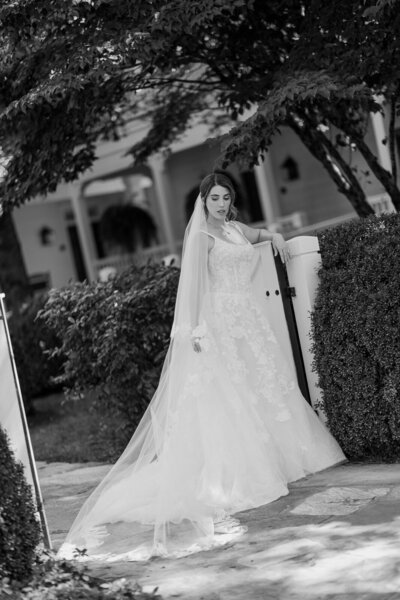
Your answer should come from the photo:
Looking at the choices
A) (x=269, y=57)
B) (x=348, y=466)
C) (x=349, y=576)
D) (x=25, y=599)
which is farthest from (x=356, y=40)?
(x=25, y=599)

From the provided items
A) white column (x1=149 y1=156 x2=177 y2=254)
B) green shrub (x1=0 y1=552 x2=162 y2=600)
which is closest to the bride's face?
green shrub (x1=0 y1=552 x2=162 y2=600)

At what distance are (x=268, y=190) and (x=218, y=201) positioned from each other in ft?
38.2

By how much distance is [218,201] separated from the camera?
18.7 ft

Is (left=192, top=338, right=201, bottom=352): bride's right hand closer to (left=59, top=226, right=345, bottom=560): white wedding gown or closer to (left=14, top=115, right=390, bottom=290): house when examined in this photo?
(left=59, top=226, right=345, bottom=560): white wedding gown

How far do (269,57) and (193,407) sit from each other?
3977 mm

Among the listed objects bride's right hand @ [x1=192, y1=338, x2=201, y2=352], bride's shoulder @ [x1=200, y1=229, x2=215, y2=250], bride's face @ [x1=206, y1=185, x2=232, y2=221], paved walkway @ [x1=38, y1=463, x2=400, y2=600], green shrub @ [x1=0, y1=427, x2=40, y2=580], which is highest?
bride's face @ [x1=206, y1=185, x2=232, y2=221]

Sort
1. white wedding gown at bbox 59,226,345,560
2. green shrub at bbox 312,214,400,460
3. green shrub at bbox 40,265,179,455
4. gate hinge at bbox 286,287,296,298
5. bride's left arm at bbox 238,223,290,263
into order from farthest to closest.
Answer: green shrub at bbox 40,265,179,455, gate hinge at bbox 286,287,296,298, bride's left arm at bbox 238,223,290,263, green shrub at bbox 312,214,400,460, white wedding gown at bbox 59,226,345,560

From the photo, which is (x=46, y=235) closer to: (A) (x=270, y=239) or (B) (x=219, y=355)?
(A) (x=270, y=239)

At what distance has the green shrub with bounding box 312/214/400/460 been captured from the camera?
5.37m

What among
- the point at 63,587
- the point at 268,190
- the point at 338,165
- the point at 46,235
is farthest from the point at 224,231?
the point at 46,235

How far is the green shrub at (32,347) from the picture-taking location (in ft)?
38.6

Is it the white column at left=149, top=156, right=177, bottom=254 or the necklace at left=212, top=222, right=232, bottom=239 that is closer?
the necklace at left=212, top=222, right=232, bottom=239

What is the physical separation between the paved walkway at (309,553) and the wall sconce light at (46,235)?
1720cm

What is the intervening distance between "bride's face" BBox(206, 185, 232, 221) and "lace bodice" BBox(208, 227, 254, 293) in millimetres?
182
